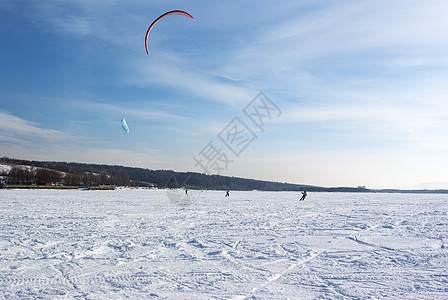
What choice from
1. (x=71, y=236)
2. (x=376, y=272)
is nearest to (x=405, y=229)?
(x=376, y=272)

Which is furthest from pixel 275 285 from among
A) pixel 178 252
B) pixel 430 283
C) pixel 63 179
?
pixel 63 179

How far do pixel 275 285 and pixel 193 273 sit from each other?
1267 mm

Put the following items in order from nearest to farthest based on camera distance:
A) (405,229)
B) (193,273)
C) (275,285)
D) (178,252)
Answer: (275,285), (193,273), (178,252), (405,229)

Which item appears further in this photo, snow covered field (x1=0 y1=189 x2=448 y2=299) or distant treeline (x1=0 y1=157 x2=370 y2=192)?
distant treeline (x1=0 y1=157 x2=370 y2=192)

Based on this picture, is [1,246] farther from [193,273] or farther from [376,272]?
[376,272]

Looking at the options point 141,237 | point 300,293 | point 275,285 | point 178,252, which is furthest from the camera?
point 141,237

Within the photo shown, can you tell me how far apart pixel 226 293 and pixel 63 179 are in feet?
303

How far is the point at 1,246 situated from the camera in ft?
21.8

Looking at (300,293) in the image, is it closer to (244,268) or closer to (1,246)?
(244,268)

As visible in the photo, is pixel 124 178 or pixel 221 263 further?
pixel 124 178

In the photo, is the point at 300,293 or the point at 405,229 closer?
the point at 300,293

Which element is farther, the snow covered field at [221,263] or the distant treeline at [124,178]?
the distant treeline at [124,178]

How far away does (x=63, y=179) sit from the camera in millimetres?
86125

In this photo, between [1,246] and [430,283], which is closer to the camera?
[430,283]
